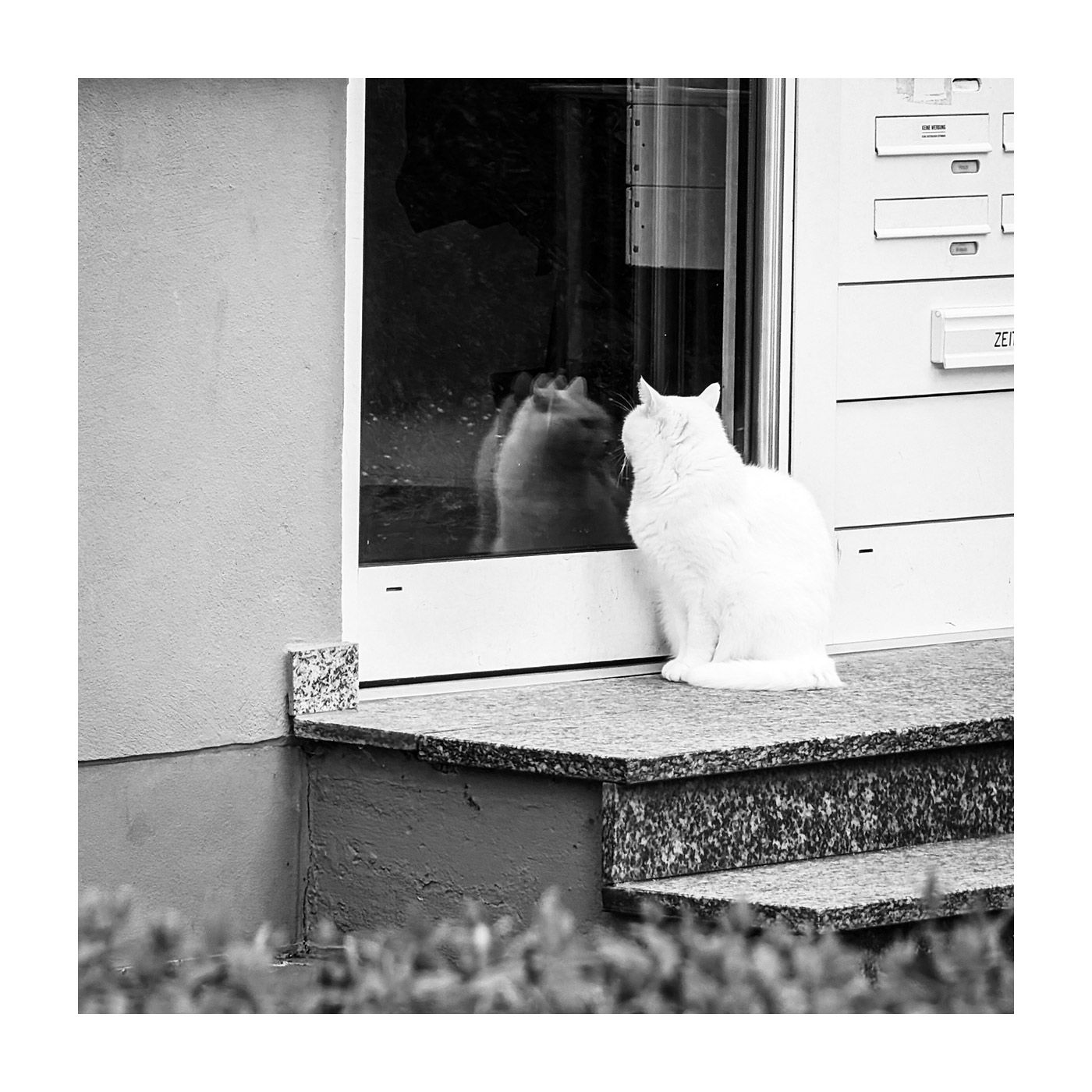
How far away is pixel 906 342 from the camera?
3898 millimetres

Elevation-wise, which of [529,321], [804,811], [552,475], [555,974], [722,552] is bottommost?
[555,974]

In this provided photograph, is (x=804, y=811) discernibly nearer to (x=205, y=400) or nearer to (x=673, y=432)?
(x=673, y=432)

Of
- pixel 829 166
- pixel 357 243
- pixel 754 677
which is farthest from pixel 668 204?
pixel 754 677

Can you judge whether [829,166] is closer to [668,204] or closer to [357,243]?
[668,204]

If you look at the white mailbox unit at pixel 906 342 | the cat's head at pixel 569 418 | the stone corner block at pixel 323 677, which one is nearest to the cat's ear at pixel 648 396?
the cat's head at pixel 569 418

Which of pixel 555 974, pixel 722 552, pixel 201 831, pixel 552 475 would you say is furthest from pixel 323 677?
pixel 555 974

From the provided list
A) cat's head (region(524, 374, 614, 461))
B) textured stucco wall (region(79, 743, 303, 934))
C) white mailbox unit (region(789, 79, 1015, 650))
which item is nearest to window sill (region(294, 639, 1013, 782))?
textured stucco wall (region(79, 743, 303, 934))

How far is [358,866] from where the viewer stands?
323 centimetres

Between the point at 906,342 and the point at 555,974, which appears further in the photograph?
the point at 906,342

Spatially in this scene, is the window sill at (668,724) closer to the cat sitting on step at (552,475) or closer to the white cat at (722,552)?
the white cat at (722,552)

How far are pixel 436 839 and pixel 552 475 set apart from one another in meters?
0.86

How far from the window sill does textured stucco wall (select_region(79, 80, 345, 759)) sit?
24 cm

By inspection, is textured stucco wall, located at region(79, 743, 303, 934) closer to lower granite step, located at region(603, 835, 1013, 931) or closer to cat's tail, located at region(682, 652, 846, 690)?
lower granite step, located at region(603, 835, 1013, 931)

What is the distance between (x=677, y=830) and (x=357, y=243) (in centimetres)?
120
